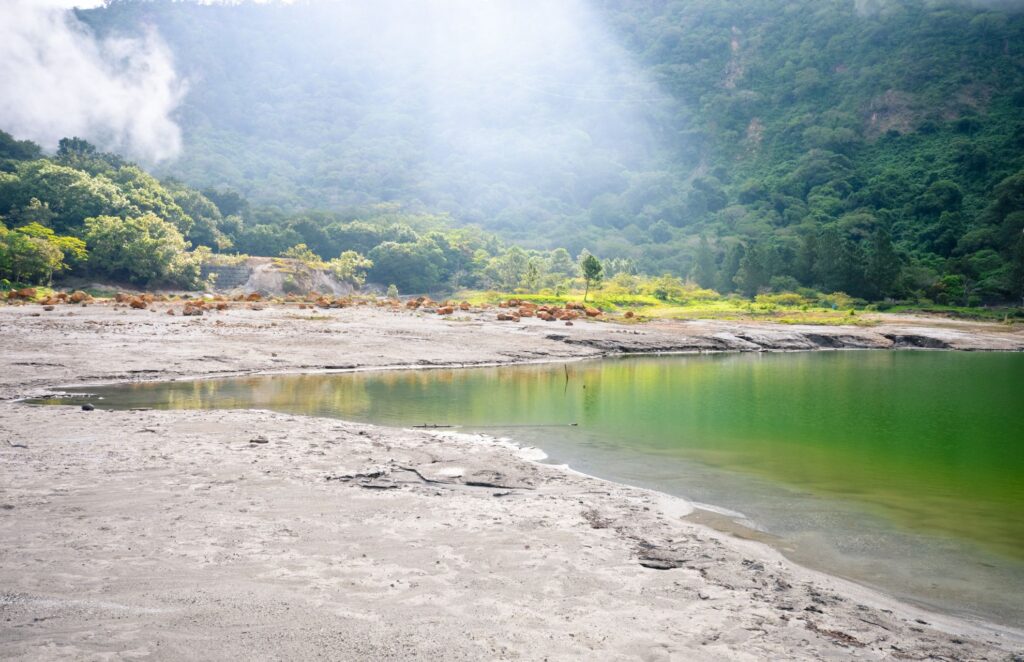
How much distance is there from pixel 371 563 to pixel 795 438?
43.7ft

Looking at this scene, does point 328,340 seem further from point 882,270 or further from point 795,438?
point 882,270

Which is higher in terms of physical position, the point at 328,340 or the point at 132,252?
the point at 132,252

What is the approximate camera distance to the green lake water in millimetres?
9508

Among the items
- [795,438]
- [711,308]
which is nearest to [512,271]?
[711,308]

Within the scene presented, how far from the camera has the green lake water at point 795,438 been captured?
9508mm

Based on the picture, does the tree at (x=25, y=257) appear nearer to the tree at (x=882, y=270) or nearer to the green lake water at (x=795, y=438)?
the green lake water at (x=795, y=438)

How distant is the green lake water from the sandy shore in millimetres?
1413

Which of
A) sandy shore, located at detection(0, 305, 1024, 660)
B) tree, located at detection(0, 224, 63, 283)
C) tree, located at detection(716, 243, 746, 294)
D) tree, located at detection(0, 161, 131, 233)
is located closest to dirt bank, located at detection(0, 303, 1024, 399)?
sandy shore, located at detection(0, 305, 1024, 660)

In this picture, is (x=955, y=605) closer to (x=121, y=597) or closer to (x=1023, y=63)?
(x=121, y=597)

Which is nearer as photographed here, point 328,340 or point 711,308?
point 328,340

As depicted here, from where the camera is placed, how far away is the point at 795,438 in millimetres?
17844

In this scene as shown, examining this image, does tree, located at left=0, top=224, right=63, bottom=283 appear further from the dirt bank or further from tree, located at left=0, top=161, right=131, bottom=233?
tree, located at left=0, top=161, right=131, bottom=233

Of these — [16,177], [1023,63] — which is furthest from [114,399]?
[1023,63]

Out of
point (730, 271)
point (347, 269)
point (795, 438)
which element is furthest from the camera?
point (730, 271)
